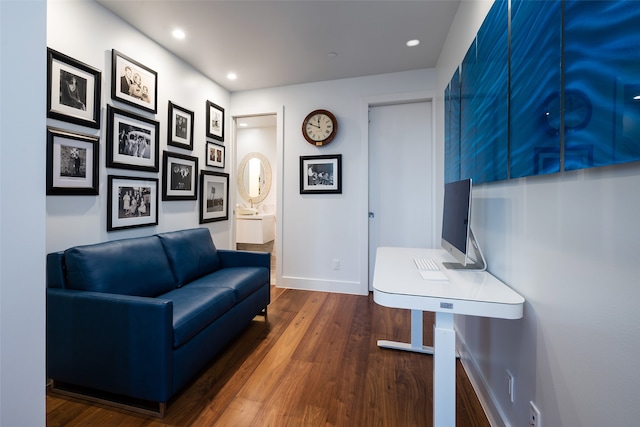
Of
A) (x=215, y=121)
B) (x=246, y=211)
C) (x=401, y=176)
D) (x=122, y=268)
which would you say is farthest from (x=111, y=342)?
(x=246, y=211)

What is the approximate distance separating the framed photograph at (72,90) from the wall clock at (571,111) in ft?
8.55

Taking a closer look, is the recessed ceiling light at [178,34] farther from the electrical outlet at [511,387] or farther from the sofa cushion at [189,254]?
the electrical outlet at [511,387]

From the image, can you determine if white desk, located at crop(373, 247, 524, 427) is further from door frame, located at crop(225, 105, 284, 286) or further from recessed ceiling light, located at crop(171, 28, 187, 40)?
recessed ceiling light, located at crop(171, 28, 187, 40)

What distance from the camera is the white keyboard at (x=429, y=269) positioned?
4.27 ft

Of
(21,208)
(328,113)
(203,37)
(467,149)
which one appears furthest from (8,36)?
(328,113)

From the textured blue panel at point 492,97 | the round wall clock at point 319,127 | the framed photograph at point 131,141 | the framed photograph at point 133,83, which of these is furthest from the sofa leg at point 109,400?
the round wall clock at point 319,127

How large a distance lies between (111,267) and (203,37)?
2.15 metres

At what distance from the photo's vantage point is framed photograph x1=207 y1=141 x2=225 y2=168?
3.22 m

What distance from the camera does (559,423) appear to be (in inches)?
34.5

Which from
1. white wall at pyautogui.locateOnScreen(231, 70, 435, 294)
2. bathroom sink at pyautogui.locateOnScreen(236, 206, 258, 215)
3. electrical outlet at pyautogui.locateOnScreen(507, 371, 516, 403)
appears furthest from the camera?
bathroom sink at pyautogui.locateOnScreen(236, 206, 258, 215)

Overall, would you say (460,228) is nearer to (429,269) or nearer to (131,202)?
(429,269)

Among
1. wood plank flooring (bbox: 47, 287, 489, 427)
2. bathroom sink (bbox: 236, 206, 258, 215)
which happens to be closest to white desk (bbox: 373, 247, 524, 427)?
wood plank flooring (bbox: 47, 287, 489, 427)

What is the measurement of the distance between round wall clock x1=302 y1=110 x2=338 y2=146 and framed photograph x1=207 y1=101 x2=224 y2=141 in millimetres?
1072

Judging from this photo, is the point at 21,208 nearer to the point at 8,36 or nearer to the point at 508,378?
the point at 8,36
